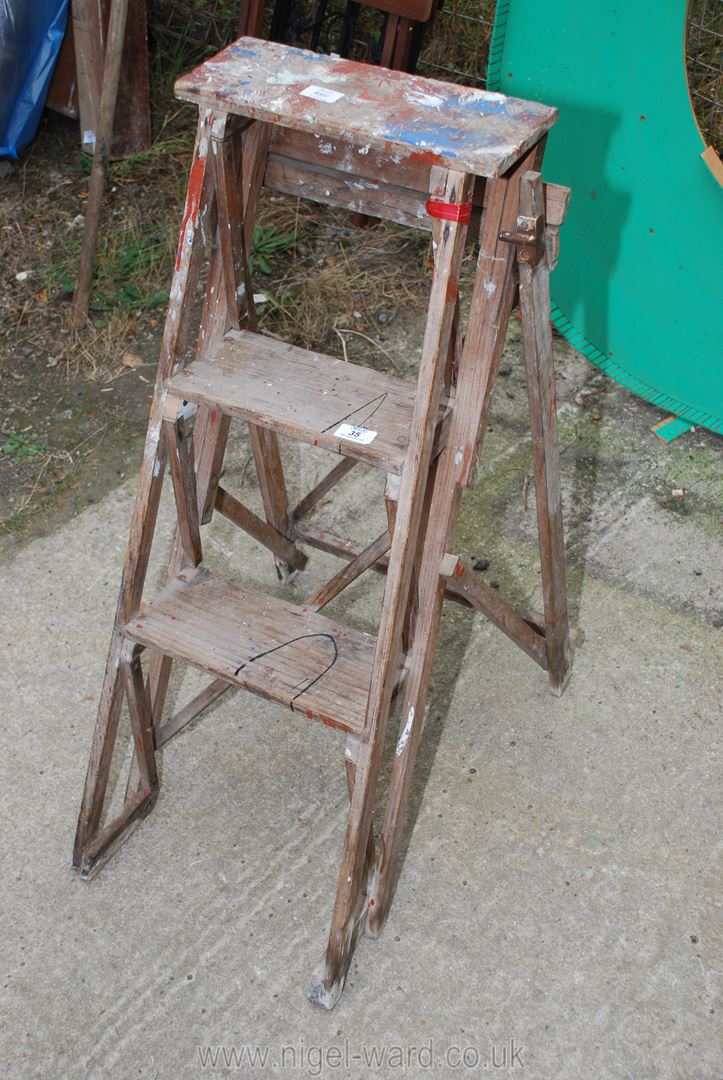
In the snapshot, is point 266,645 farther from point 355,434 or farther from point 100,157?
point 100,157

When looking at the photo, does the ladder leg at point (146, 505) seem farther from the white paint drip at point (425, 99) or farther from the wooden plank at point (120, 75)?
the wooden plank at point (120, 75)

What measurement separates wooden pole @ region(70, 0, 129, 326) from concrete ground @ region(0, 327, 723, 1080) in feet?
3.79

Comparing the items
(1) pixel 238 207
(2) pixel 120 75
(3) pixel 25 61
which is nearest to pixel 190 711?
(1) pixel 238 207

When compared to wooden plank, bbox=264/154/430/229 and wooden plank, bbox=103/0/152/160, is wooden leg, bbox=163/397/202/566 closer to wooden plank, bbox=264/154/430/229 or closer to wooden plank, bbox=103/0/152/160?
wooden plank, bbox=264/154/430/229

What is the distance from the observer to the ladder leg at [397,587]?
2.09m

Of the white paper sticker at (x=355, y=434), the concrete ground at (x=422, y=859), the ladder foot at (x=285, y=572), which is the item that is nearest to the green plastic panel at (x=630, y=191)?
the concrete ground at (x=422, y=859)

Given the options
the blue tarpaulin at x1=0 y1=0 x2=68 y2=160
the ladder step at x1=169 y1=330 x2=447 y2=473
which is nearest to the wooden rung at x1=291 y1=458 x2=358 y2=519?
the ladder step at x1=169 y1=330 x2=447 y2=473

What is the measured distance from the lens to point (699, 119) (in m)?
4.43

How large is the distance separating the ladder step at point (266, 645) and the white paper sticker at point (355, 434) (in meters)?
0.52

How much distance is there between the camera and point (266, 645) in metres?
2.49

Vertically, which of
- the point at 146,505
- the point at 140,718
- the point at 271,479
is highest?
the point at 146,505

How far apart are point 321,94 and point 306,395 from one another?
58 cm

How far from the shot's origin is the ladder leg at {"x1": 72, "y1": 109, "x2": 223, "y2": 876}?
2285 mm

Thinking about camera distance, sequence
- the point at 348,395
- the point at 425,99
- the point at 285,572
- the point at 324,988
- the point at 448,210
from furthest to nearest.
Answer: the point at 285,572, the point at 324,988, the point at 348,395, the point at 425,99, the point at 448,210
